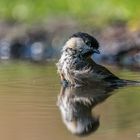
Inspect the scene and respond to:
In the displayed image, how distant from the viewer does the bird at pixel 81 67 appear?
389 inches

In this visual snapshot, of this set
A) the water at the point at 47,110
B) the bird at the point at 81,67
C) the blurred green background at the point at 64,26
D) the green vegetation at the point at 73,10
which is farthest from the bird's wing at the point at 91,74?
the green vegetation at the point at 73,10

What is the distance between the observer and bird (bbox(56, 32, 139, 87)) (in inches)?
389

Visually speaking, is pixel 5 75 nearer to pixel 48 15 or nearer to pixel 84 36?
pixel 84 36

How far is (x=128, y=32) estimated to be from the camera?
Result: 569 inches

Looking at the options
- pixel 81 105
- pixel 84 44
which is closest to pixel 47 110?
pixel 81 105

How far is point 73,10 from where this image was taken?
53.6ft

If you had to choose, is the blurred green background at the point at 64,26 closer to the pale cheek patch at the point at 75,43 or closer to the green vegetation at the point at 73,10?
the green vegetation at the point at 73,10

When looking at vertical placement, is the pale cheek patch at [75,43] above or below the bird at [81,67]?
above

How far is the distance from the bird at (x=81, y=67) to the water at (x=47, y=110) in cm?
20

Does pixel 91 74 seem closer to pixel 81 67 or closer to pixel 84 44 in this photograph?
pixel 81 67

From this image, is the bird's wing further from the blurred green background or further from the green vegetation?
the green vegetation

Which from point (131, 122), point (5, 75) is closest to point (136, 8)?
point (5, 75)

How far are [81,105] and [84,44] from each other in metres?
1.96

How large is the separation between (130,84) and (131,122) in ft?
9.01
